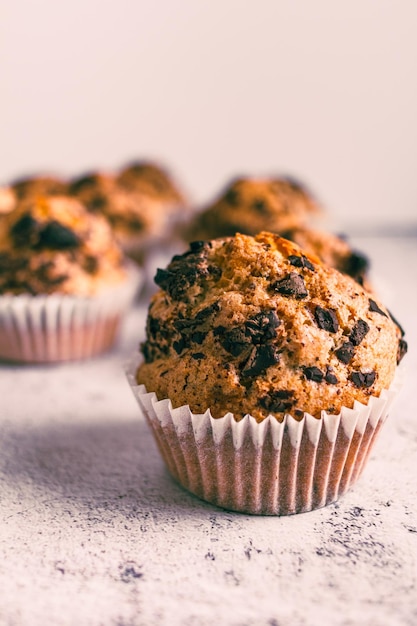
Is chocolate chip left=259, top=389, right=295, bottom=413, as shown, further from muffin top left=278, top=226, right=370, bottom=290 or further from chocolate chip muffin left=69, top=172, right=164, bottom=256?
chocolate chip muffin left=69, top=172, right=164, bottom=256

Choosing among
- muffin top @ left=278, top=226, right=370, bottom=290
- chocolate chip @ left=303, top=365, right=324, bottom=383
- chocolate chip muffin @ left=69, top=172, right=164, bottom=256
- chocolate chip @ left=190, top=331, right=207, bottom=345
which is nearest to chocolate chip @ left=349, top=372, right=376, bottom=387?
chocolate chip @ left=303, top=365, right=324, bottom=383

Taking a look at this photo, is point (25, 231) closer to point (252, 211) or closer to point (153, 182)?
point (252, 211)

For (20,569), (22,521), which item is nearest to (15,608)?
(20,569)

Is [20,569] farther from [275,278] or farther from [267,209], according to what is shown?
[267,209]

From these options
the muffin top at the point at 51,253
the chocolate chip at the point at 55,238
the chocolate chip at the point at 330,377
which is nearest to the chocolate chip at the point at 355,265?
the chocolate chip at the point at 330,377

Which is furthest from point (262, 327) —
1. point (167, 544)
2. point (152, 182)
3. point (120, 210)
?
point (152, 182)

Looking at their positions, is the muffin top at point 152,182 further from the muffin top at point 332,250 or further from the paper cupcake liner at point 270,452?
the paper cupcake liner at point 270,452
